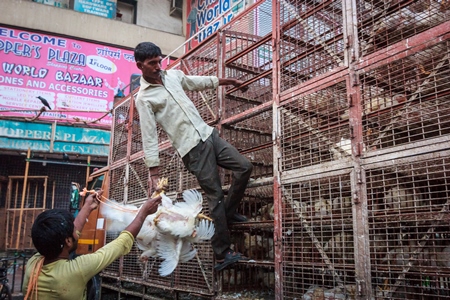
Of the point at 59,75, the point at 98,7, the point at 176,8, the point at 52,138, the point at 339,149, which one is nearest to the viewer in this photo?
the point at 339,149

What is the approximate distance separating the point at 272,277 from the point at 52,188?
12079 mm

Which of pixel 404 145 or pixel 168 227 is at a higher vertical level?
pixel 404 145

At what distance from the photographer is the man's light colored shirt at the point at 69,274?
2.24 meters

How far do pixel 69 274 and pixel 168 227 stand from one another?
1172mm

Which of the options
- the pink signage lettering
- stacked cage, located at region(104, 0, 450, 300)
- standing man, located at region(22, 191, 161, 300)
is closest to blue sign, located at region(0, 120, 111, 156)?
the pink signage lettering

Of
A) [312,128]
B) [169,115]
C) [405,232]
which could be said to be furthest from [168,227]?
[405,232]

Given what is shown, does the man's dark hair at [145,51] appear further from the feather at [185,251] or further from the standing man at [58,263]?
the standing man at [58,263]

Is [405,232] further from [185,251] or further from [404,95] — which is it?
[185,251]

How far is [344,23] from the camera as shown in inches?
138

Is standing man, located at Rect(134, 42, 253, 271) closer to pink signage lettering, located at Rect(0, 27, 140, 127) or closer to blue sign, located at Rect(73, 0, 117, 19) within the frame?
pink signage lettering, located at Rect(0, 27, 140, 127)

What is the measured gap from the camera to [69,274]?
7.43 ft

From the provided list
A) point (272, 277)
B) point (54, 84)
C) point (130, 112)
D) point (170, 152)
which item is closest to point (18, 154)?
point (54, 84)

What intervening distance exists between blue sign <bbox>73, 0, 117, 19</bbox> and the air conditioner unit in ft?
8.70

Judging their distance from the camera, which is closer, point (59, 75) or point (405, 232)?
point (405, 232)
